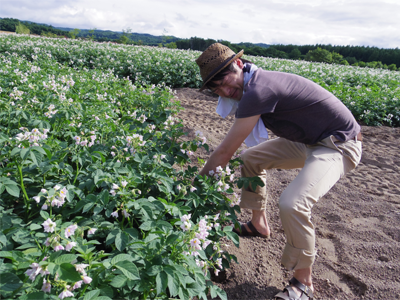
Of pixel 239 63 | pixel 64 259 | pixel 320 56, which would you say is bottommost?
pixel 64 259

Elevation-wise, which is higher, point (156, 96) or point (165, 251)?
point (156, 96)

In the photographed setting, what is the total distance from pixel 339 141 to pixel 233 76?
3.05ft

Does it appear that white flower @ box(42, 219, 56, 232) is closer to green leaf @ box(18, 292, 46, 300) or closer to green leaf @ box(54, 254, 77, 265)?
green leaf @ box(54, 254, 77, 265)

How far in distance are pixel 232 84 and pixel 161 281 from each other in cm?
141

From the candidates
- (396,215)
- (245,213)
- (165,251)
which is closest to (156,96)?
(245,213)

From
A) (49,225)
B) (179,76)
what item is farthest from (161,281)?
(179,76)

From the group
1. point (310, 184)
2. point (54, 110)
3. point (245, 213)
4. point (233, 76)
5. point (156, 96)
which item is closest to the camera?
point (310, 184)

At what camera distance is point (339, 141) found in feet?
6.80

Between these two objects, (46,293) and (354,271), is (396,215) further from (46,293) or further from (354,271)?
(46,293)

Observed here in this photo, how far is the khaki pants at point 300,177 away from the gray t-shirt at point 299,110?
104 millimetres

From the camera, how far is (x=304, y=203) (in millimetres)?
1808

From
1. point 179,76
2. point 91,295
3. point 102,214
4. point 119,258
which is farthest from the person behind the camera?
point 179,76

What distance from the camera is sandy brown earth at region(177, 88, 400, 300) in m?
2.05

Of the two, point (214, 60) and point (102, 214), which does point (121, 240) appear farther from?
point (214, 60)
